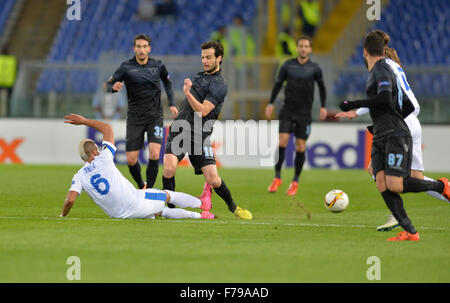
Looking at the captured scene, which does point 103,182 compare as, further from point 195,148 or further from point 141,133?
point 141,133

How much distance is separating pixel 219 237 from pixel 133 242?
35.8 inches

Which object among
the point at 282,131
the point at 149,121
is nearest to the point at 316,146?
the point at 282,131

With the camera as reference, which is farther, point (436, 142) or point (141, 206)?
point (436, 142)

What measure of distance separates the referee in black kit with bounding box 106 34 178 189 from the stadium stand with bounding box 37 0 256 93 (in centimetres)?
1271

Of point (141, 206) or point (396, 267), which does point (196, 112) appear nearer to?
point (141, 206)

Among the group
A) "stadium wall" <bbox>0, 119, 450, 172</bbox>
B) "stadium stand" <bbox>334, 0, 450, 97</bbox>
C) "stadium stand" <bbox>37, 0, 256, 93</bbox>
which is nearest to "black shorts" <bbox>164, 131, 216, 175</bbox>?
"stadium wall" <bbox>0, 119, 450, 172</bbox>

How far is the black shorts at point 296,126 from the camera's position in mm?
14016

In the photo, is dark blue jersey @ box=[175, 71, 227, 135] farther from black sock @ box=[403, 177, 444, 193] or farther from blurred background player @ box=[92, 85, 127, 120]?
A: blurred background player @ box=[92, 85, 127, 120]

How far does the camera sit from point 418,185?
841cm

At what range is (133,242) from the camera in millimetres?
8102

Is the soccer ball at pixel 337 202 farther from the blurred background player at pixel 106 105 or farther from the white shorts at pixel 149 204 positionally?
the blurred background player at pixel 106 105

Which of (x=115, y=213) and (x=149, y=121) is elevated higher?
(x=149, y=121)

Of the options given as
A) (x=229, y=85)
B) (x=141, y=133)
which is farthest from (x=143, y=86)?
(x=229, y=85)
